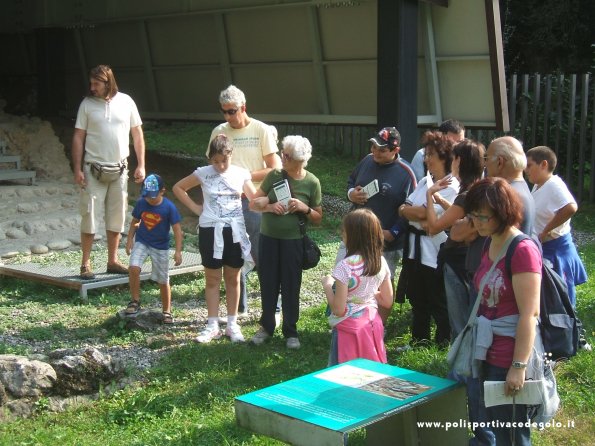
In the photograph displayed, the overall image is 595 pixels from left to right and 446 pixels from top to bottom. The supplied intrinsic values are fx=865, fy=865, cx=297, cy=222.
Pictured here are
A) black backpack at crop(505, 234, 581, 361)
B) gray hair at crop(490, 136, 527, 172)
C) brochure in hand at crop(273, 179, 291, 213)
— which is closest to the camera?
black backpack at crop(505, 234, 581, 361)

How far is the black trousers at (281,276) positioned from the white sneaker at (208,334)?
1.35 ft

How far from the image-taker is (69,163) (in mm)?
13422

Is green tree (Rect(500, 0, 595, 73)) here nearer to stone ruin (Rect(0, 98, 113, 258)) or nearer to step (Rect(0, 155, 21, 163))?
stone ruin (Rect(0, 98, 113, 258))

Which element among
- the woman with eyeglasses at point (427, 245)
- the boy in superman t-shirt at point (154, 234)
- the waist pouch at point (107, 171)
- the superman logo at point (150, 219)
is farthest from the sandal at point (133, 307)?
the woman with eyeglasses at point (427, 245)

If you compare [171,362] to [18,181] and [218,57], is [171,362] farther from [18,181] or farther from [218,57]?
[218,57]

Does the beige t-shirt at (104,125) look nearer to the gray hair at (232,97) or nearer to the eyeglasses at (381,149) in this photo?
the gray hair at (232,97)

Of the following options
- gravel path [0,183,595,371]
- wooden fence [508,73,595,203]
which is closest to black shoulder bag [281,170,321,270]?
gravel path [0,183,595,371]

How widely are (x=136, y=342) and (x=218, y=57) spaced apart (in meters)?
7.90

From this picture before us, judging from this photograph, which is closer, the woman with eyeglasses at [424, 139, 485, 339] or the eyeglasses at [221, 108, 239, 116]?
the woman with eyeglasses at [424, 139, 485, 339]

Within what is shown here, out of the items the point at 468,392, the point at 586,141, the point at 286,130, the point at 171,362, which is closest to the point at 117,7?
the point at 286,130

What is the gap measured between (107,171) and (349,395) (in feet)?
16.0

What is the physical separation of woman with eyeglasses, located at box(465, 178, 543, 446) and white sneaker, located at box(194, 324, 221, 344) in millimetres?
3145

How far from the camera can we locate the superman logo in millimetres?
7316

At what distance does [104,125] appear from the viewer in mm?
8352
